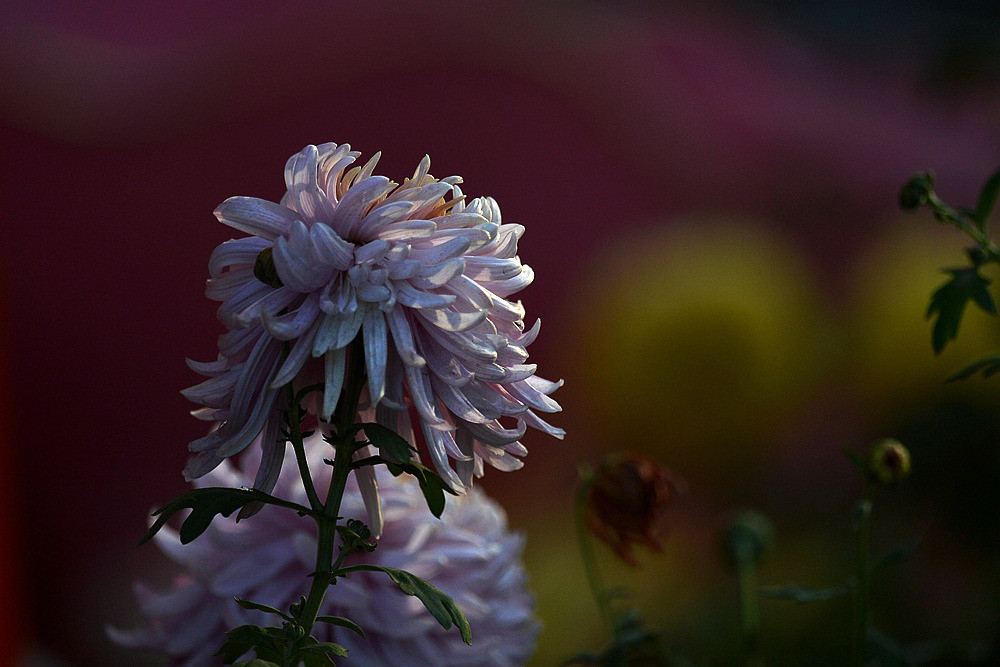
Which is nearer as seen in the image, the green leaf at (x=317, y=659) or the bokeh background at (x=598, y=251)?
the green leaf at (x=317, y=659)

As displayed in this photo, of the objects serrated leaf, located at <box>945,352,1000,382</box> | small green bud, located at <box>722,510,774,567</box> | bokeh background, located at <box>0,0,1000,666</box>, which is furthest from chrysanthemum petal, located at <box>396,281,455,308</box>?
bokeh background, located at <box>0,0,1000,666</box>

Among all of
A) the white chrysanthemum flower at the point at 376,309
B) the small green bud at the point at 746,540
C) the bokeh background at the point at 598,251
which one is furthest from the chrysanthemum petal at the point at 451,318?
the bokeh background at the point at 598,251

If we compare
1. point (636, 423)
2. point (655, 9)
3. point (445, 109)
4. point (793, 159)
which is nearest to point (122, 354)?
point (445, 109)

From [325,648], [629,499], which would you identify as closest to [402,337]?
[325,648]

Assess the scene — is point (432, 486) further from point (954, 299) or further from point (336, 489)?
point (954, 299)

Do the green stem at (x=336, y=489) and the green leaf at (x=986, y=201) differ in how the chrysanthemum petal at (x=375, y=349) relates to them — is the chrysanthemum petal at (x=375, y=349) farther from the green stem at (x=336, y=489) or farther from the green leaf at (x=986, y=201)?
the green leaf at (x=986, y=201)

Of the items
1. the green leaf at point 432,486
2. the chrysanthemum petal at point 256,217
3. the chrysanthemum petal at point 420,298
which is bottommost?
the green leaf at point 432,486
